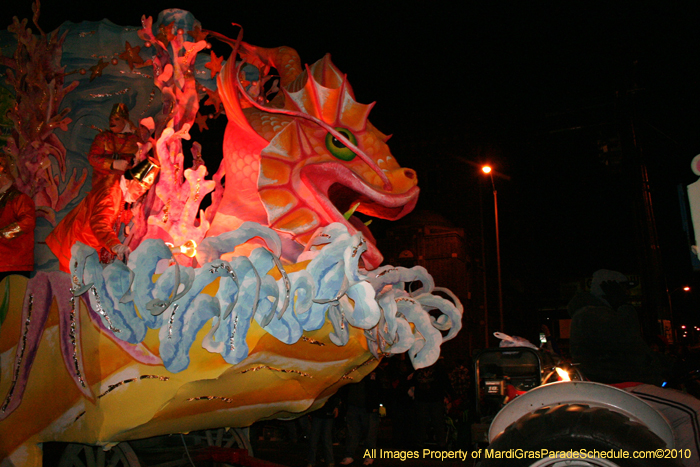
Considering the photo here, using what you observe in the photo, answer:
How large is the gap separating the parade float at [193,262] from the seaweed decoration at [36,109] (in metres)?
0.01

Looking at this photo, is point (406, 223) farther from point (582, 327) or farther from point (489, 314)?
point (582, 327)

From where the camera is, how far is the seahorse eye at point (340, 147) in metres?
3.19

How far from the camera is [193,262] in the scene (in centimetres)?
317

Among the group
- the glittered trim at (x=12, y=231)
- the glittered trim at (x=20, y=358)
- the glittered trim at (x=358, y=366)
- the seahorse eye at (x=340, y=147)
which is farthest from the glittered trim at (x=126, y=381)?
the seahorse eye at (x=340, y=147)

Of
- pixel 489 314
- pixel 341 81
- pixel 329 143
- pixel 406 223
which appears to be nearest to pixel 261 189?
pixel 329 143

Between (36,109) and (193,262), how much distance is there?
1.52 meters

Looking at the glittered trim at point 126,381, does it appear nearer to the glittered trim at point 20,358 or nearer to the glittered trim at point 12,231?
the glittered trim at point 20,358

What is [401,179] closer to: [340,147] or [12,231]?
[340,147]

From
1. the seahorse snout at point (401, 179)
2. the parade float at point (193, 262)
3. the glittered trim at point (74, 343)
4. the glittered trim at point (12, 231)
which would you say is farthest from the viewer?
the seahorse snout at point (401, 179)

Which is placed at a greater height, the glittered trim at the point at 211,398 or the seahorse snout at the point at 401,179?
the seahorse snout at the point at 401,179

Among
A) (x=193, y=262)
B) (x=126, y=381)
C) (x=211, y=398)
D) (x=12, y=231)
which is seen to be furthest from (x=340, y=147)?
(x=12, y=231)

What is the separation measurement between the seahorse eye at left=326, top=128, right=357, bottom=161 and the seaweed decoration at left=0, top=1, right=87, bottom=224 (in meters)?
1.83

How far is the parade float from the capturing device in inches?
95.5

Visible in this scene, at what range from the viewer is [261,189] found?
9.85 ft
